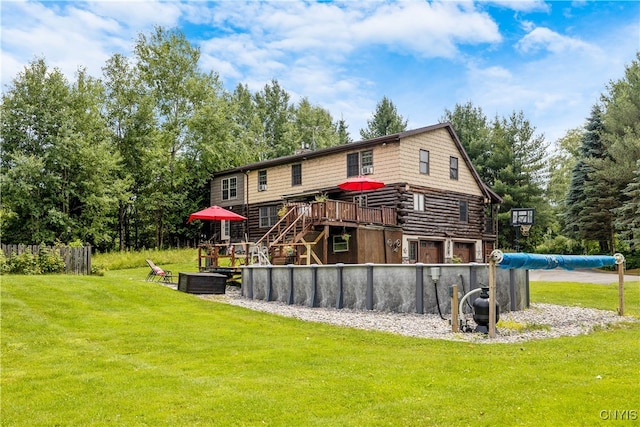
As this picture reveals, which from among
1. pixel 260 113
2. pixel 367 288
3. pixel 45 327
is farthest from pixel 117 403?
pixel 260 113

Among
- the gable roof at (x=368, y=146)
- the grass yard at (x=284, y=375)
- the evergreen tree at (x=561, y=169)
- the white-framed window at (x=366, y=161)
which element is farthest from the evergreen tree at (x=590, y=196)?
the grass yard at (x=284, y=375)

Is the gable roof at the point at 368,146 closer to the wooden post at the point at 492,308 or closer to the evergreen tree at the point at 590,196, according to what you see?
the evergreen tree at the point at 590,196

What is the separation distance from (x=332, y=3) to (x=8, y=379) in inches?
488

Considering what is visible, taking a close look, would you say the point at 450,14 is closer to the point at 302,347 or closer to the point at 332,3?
the point at 332,3

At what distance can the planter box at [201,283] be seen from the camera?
54.1 feet

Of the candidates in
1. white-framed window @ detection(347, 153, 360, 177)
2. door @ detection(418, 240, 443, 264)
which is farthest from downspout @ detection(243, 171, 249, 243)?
door @ detection(418, 240, 443, 264)

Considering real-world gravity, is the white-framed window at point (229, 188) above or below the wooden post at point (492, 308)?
above

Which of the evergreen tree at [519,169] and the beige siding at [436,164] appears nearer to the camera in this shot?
the beige siding at [436,164]

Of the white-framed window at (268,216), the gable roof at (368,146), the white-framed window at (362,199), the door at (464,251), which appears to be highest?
the gable roof at (368,146)

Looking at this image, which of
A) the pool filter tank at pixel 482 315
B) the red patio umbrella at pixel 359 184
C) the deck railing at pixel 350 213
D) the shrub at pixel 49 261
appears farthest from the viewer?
the red patio umbrella at pixel 359 184

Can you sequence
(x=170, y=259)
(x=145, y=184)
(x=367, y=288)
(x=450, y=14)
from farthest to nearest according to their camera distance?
(x=145, y=184) < (x=170, y=259) < (x=450, y=14) < (x=367, y=288)

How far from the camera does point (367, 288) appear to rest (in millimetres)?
13750

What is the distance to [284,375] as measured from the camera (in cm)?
666

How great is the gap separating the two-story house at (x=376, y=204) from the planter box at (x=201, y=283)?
3.68m
